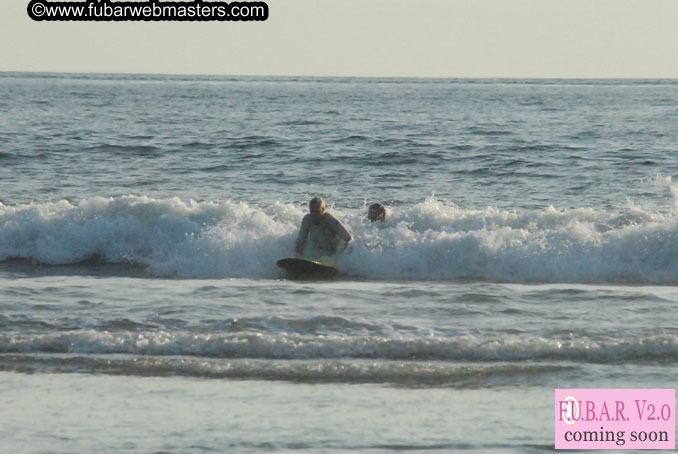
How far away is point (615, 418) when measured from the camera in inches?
337

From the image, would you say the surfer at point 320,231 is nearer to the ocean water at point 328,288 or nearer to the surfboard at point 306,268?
the surfboard at point 306,268

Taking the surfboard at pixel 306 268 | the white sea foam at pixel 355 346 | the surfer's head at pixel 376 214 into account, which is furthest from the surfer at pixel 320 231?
the white sea foam at pixel 355 346

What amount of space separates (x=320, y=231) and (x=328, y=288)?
1915 millimetres

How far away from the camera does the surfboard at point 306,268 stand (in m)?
15.2

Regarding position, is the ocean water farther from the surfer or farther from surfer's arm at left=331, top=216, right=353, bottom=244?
surfer's arm at left=331, top=216, right=353, bottom=244

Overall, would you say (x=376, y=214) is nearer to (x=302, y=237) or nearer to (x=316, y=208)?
(x=316, y=208)

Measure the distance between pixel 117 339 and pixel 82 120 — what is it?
28.8 m

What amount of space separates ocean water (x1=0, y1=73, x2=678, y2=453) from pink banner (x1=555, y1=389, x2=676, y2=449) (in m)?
0.17

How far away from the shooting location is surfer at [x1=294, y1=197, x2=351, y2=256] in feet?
51.3

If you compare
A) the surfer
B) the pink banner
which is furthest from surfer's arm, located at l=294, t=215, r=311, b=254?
the pink banner

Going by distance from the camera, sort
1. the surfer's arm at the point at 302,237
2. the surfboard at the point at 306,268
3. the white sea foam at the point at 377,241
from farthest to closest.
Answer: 1. the white sea foam at the point at 377,241
2. the surfer's arm at the point at 302,237
3. the surfboard at the point at 306,268

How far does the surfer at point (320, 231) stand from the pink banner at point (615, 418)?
275 inches

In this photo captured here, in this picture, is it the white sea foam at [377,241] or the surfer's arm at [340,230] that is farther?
the white sea foam at [377,241]

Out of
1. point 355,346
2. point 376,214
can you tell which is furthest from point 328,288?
point 376,214
